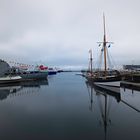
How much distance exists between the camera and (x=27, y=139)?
9891 millimetres

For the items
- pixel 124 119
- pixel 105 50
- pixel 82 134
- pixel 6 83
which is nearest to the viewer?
pixel 82 134

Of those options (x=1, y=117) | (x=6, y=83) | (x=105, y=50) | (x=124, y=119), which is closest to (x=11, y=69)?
(x=6, y=83)

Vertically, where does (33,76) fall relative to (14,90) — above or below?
above

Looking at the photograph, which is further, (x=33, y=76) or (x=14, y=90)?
(x=33, y=76)

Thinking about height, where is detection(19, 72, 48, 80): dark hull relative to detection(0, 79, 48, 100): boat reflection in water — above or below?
above

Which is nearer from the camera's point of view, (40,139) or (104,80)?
(40,139)

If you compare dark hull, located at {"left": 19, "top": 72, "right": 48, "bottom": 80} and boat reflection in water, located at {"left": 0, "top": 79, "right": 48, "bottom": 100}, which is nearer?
boat reflection in water, located at {"left": 0, "top": 79, "right": 48, "bottom": 100}

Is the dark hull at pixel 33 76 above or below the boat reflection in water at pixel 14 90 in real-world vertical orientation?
above

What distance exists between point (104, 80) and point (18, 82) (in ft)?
85.2

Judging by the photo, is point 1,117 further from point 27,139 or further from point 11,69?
point 11,69

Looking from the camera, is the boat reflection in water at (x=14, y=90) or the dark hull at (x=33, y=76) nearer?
the boat reflection in water at (x=14, y=90)

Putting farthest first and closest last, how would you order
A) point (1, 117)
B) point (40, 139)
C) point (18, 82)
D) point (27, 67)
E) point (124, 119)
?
point (27, 67) → point (18, 82) → point (1, 117) → point (124, 119) → point (40, 139)

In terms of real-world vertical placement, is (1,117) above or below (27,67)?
below

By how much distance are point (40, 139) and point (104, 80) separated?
25.6 m
